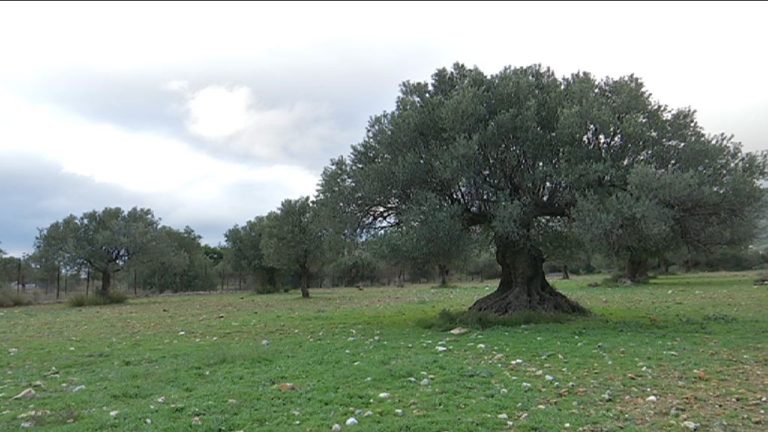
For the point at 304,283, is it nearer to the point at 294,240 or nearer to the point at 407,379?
the point at 294,240

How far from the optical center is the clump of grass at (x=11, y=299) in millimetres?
47219

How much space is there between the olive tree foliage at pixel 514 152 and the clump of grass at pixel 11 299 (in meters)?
43.2

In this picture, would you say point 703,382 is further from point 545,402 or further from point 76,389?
point 76,389

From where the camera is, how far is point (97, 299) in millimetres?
46156

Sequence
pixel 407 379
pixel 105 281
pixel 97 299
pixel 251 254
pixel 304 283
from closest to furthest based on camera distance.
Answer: pixel 407 379
pixel 97 299
pixel 304 283
pixel 105 281
pixel 251 254

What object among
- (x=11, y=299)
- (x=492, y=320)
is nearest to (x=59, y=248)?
(x=11, y=299)

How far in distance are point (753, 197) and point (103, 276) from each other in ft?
167

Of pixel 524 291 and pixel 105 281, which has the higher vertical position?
pixel 105 281

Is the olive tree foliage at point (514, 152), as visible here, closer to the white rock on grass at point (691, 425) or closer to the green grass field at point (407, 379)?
the green grass field at point (407, 379)

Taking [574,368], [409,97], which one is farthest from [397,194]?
[574,368]

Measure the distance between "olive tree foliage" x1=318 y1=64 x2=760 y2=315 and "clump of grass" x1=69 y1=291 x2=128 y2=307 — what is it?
35.5 metres

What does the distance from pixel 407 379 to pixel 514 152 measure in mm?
10765

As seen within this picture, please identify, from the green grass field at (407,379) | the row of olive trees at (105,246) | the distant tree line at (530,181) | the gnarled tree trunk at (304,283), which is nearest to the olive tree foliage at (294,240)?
the gnarled tree trunk at (304,283)

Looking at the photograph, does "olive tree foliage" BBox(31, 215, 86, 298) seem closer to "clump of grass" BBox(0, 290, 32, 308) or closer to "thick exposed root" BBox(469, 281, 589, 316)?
"clump of grass" BBox(0, 290, 32, 308)
